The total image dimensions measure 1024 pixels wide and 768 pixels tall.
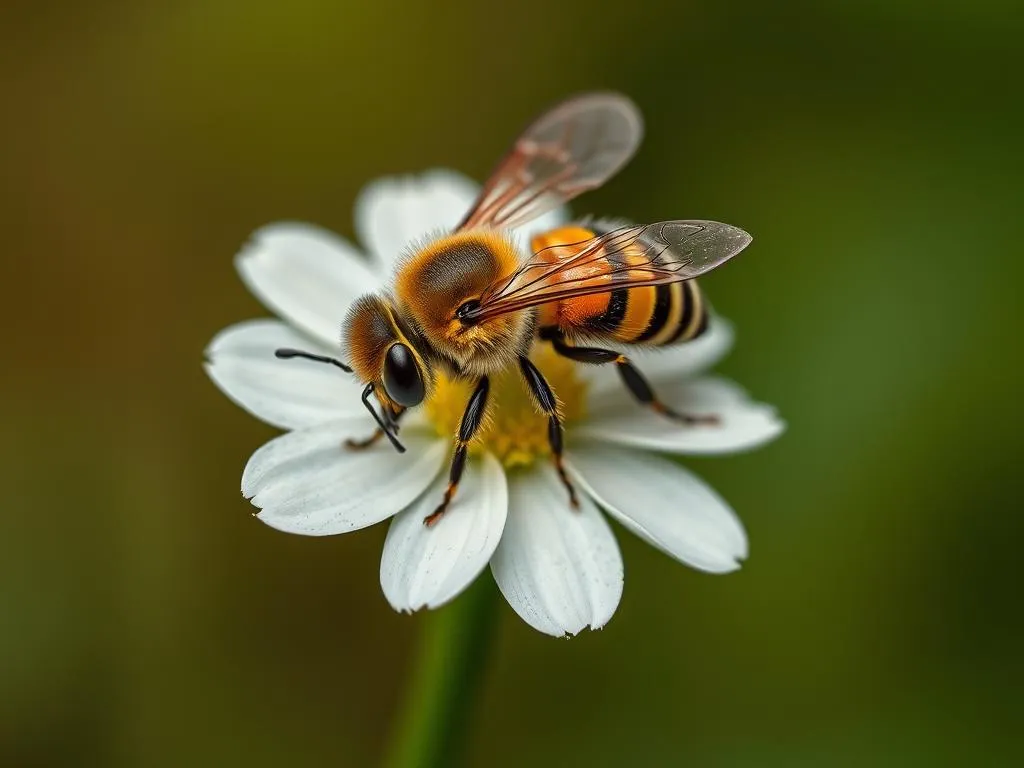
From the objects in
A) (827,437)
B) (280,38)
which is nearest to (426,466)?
(827,437)

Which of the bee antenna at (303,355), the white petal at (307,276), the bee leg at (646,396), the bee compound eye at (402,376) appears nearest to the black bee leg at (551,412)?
the bee leg at (646,396)

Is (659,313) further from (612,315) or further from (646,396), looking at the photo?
(646,396)

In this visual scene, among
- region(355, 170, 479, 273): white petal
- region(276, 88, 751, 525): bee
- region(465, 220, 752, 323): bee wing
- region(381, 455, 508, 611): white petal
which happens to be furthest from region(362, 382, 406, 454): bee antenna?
region(355, 170, 479, 273): white petal

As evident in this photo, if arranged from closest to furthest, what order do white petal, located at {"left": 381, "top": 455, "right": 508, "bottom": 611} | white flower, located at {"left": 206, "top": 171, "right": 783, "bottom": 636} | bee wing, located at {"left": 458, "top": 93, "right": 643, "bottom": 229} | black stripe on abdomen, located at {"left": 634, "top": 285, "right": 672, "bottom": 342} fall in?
white petal, located at {"left": 381, "top": 455, "right": 508, "bottom": 611} → white flower, located at {"left": 206, "top": 171, "right": 783, "bottom": 636} → black stripe on abdomen, located at {"left": 634, "top": 285, "right": 672, "bottom": 342} → bee wing, located at {"left": 458, "top": 93, "right": 643, "bottom": 229}

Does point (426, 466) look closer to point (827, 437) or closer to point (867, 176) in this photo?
point (827, 437)

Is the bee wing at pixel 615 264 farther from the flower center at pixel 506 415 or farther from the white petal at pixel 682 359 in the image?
the white petal at pixel 682 359

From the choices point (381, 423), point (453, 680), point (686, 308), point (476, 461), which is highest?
point (381, 423)

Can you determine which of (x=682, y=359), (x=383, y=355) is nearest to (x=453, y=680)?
(x=383, y=355)

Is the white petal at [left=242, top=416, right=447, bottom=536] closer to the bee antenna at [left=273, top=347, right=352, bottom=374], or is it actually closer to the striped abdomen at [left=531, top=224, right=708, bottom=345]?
the bee antenna at [left=273, top=347, right=352, bottom=374]
